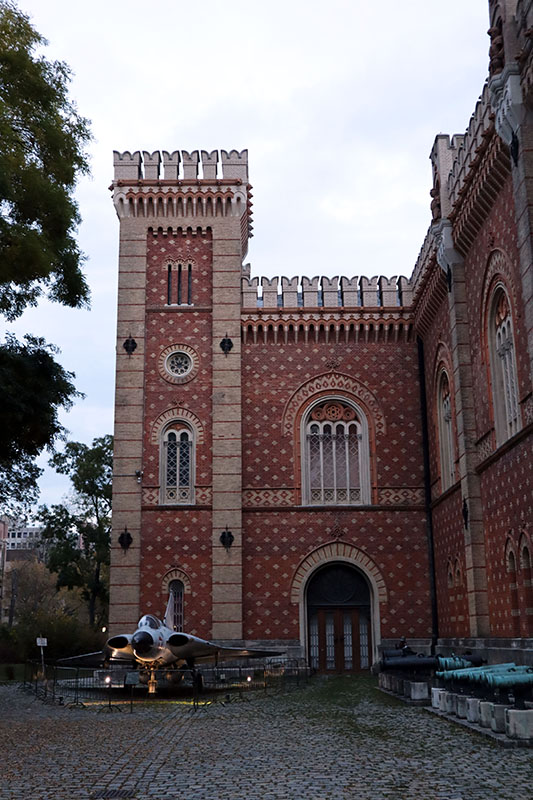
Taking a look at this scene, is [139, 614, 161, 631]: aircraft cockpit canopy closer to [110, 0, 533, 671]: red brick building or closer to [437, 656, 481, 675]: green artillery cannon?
[110, 0, 533, 671]: red brick building

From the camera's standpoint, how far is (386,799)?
7.27m

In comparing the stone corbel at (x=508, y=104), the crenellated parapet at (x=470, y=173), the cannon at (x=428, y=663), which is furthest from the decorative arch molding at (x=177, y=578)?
the stone corbel at (x=508, y=104)

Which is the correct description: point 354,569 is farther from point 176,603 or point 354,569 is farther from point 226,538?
point 176,603

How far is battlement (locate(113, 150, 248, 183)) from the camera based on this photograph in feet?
91.7

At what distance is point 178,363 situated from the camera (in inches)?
1054

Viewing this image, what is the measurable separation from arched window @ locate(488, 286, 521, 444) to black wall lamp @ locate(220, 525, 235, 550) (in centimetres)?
925

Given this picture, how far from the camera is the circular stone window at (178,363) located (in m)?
26.5

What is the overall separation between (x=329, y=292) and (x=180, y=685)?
12925mm

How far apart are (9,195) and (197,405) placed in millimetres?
13247

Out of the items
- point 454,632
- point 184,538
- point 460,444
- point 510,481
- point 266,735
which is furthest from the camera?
point 184,538

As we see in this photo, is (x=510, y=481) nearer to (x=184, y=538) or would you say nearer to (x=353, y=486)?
(x=353, y=486)

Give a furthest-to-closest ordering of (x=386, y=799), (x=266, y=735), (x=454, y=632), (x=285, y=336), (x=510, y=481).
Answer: (x=285, y=336) → (x=454, y=632) → (x=510, y=481) → (x=266, y=735) → (x=386, y=799)

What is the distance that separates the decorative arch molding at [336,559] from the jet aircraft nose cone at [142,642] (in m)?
6.79

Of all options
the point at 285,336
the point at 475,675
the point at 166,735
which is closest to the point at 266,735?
the point at 166,735
